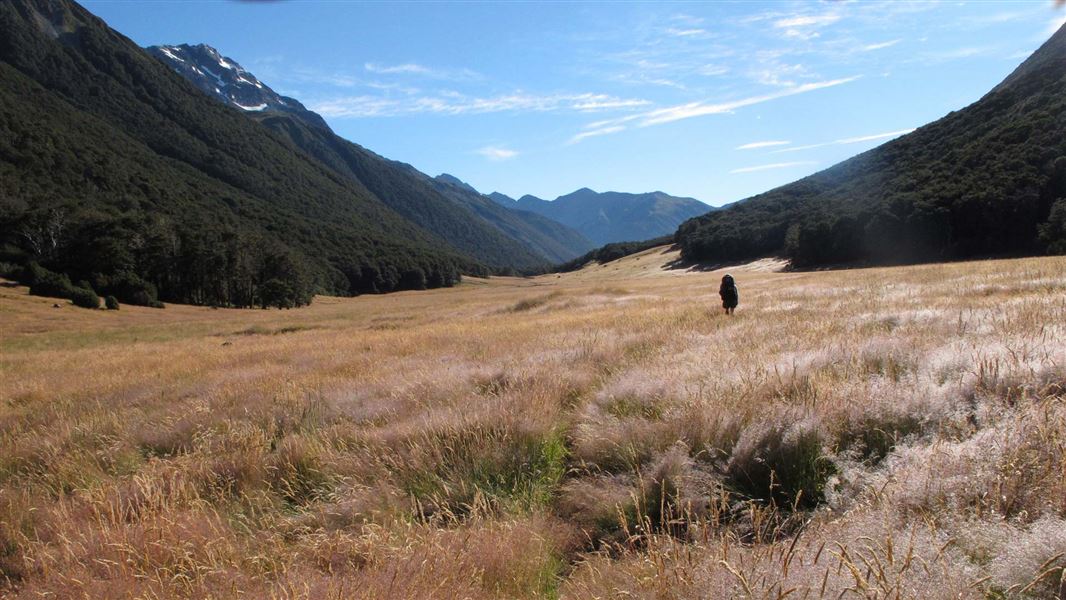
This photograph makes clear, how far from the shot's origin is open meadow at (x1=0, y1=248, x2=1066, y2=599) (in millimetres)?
2502

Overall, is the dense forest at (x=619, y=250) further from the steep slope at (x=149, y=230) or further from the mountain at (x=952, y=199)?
the steep slope at (x=149, y=230)

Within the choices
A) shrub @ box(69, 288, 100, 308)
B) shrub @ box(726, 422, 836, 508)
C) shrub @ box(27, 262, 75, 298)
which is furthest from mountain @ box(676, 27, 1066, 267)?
shrub @ box(27, 262, 75, 298)

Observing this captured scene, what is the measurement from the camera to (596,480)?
4.18m

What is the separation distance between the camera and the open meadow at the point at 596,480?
98.5 inches

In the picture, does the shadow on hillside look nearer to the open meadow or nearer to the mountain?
the mountain

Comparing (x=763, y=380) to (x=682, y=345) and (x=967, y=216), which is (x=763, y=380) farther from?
(x=967, y=216)

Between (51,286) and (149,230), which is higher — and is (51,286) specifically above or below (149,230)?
below

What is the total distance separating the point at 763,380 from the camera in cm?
547

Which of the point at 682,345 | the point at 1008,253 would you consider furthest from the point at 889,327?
the point at 1008,253

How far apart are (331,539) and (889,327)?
9.72 meters

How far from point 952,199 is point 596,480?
9066 cm

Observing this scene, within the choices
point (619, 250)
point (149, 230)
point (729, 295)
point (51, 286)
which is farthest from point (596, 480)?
point (619, 250)

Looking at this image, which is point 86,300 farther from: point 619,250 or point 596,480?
point 619,250

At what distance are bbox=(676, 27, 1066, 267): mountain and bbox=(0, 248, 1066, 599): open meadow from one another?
69692 mm
